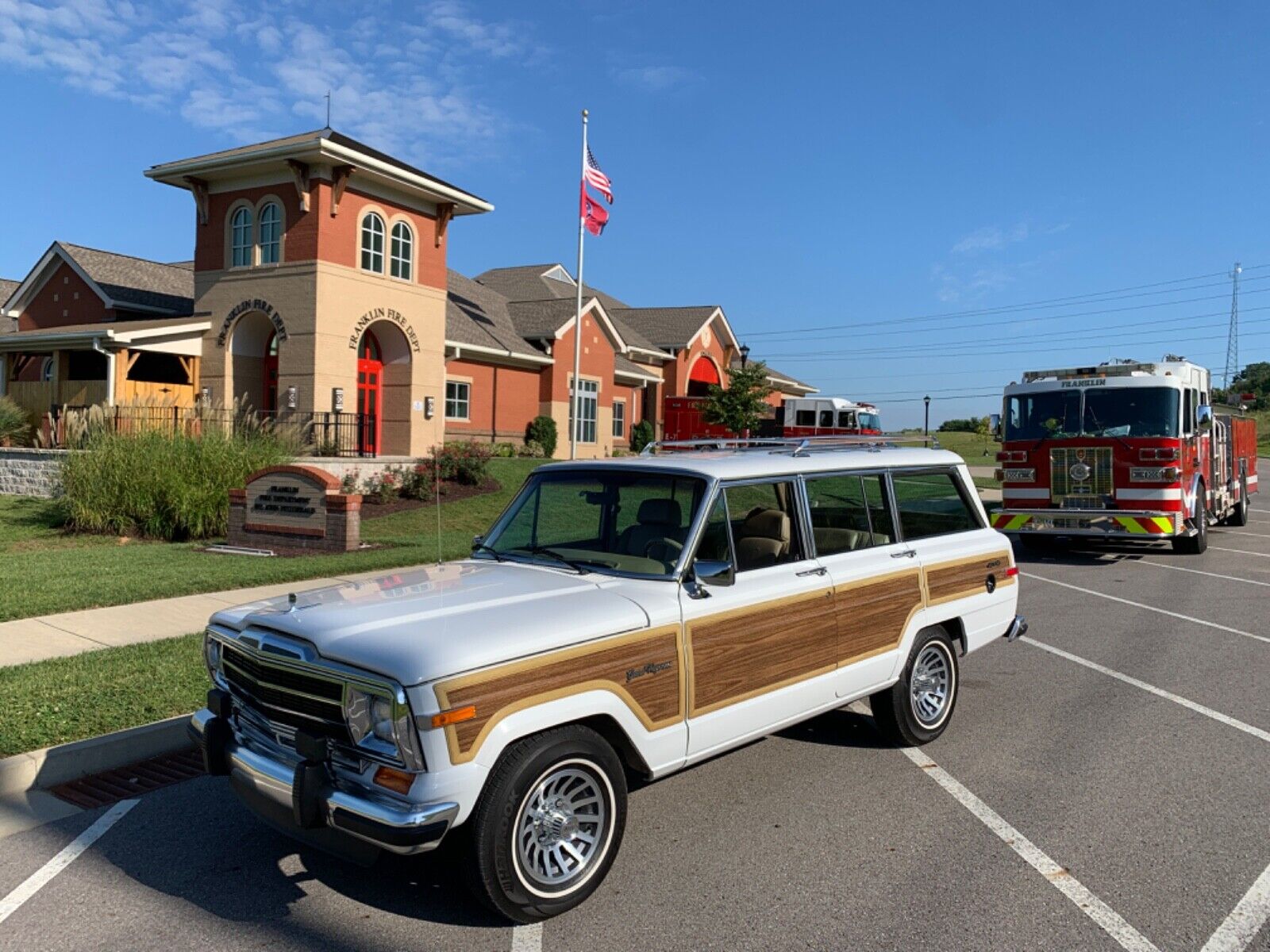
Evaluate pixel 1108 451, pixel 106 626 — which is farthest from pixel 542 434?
pixel 106 626

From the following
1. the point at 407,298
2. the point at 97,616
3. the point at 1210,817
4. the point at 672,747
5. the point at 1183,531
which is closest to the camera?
the point at 672,747

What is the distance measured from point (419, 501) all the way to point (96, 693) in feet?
43.9

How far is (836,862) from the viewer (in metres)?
4.41

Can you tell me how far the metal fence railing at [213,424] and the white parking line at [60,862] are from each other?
40.1 feet

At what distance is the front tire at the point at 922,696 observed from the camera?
5859 mm

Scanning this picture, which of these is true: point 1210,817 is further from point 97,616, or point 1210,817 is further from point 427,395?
point 427,395

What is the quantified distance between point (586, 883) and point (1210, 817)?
3196 mm

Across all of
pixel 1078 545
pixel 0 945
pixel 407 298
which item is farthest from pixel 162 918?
pixel 407 298

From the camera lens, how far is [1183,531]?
48.5 ft

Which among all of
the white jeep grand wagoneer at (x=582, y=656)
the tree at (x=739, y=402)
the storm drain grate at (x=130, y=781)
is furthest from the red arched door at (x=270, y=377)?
the white jeep grand wagoneer at (x=582, y=656)

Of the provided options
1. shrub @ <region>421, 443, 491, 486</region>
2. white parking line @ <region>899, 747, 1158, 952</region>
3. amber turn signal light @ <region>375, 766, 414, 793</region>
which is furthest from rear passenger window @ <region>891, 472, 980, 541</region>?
shrub @ <region>421, 443, 491, 486</region>

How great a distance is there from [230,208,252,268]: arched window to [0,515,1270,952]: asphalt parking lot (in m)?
20.9

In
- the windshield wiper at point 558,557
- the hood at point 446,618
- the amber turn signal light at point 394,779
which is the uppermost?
the windshield wiper at point 558,557

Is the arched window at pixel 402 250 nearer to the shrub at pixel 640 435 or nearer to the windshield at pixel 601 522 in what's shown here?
the shrub at pixel 640 435
